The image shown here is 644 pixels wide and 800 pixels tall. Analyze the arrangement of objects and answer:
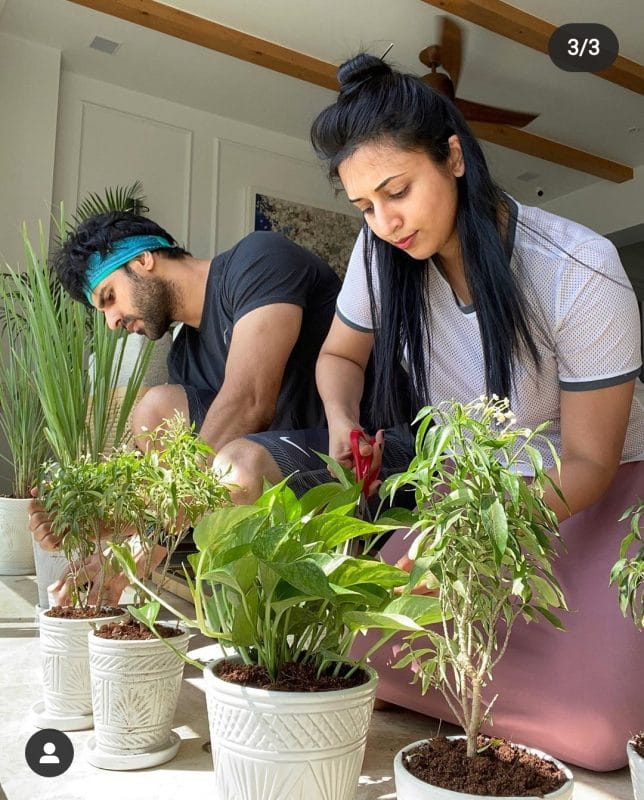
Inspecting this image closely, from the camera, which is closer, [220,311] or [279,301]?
[279,301]

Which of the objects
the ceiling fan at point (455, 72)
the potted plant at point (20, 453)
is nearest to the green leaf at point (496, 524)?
the potted plant at point (20, 453)

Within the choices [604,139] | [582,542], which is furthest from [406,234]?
[604,139]

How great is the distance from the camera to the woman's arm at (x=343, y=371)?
1399mm

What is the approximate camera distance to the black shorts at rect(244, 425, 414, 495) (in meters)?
1.49

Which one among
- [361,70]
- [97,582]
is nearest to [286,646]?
[97,582]

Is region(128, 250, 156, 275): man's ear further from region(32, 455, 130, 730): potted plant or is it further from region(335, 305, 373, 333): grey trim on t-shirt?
region(32, 455, 130, 730): potted plant

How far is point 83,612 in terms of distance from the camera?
1148 millimetres

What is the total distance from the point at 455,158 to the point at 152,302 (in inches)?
41.1

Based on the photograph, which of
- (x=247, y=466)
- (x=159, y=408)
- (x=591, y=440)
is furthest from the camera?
(x=159, y=408)

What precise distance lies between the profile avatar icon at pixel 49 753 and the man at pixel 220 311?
74cm

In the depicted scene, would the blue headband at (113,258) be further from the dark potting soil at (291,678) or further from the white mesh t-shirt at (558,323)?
the dark potting soil at (291,678)

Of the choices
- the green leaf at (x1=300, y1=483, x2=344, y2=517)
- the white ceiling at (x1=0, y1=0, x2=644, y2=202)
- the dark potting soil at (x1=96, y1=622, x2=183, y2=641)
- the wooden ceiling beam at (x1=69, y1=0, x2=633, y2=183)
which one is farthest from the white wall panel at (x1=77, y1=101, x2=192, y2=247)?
the green leaf at (x1=300, y1=483, x2=344, y2=517)

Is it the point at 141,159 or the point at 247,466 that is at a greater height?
the point at 141,159

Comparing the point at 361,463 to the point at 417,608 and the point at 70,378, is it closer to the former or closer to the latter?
the point at 417,608
